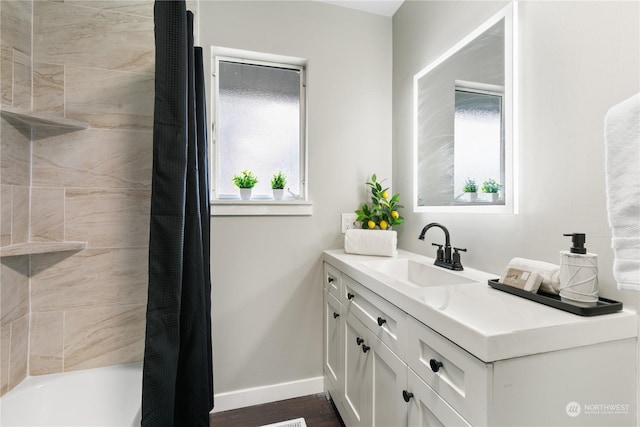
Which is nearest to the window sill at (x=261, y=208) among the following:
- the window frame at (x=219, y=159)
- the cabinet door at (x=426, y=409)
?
the window frame at (x=219, y=159)

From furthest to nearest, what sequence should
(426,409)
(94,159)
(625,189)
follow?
→ (94,159), (426,409), (625,189)

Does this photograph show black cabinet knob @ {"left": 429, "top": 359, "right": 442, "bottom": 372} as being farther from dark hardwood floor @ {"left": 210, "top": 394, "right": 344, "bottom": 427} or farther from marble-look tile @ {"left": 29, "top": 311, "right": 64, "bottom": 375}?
marble-look tile @ {"left": 29, "top": 311, "right": 64, "bottom": 375}

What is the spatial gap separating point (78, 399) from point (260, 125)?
1697 millimetres

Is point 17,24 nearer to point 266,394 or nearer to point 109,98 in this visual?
point 109,98

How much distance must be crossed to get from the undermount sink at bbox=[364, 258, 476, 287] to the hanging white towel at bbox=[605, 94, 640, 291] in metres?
0.57

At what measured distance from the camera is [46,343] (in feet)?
4.55

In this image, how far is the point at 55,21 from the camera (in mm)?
1369

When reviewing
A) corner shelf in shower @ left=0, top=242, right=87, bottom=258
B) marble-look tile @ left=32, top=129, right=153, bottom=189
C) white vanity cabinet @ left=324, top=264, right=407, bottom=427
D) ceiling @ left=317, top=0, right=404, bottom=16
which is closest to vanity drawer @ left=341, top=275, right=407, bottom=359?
white vanity cabinet @ left=324, top=264, right=407, bottom=427

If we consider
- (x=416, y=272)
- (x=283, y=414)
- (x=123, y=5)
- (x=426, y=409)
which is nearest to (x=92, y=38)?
(x=123, y=5)

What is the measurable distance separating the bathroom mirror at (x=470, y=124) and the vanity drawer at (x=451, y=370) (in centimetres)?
66

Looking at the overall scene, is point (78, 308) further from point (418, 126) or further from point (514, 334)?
point (418, 126)

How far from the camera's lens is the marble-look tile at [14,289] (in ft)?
3.91

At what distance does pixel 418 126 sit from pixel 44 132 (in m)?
1.92

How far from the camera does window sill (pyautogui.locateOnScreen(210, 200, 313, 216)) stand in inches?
67.7
